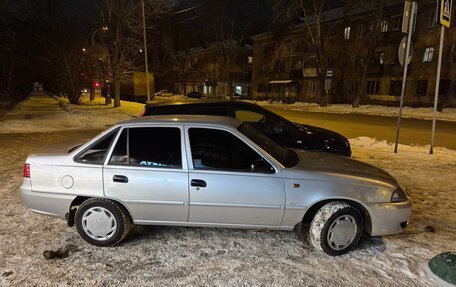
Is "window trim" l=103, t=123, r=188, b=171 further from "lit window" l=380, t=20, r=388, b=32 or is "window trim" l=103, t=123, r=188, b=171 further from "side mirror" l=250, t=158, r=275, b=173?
"lit window" l=380, t=20, r=388, b=32

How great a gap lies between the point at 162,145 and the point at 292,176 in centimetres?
152

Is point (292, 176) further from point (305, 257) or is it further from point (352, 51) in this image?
point (352, 51)

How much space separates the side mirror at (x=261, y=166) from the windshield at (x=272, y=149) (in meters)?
0.20

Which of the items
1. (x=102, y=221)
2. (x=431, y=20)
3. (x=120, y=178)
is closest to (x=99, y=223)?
(x=102, y=221)

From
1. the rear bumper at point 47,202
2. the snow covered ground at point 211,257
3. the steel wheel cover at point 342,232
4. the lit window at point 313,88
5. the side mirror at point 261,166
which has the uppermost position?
the lit window at point 313,88

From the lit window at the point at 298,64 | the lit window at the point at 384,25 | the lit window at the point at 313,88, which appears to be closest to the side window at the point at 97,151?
the lit window at the point at 384,25

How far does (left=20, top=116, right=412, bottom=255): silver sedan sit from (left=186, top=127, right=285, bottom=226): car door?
0.04ft

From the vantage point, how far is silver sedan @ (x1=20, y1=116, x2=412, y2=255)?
12.0 feet

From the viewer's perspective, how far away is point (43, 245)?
3.89 meters

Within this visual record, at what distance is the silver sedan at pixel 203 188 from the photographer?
3.66 m

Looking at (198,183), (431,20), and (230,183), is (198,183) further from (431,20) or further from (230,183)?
(431,20)

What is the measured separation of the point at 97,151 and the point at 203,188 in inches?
54.5

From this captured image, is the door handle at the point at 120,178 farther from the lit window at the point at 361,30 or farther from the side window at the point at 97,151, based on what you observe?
the lit window at the point at 361,30

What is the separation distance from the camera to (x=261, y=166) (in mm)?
3699
